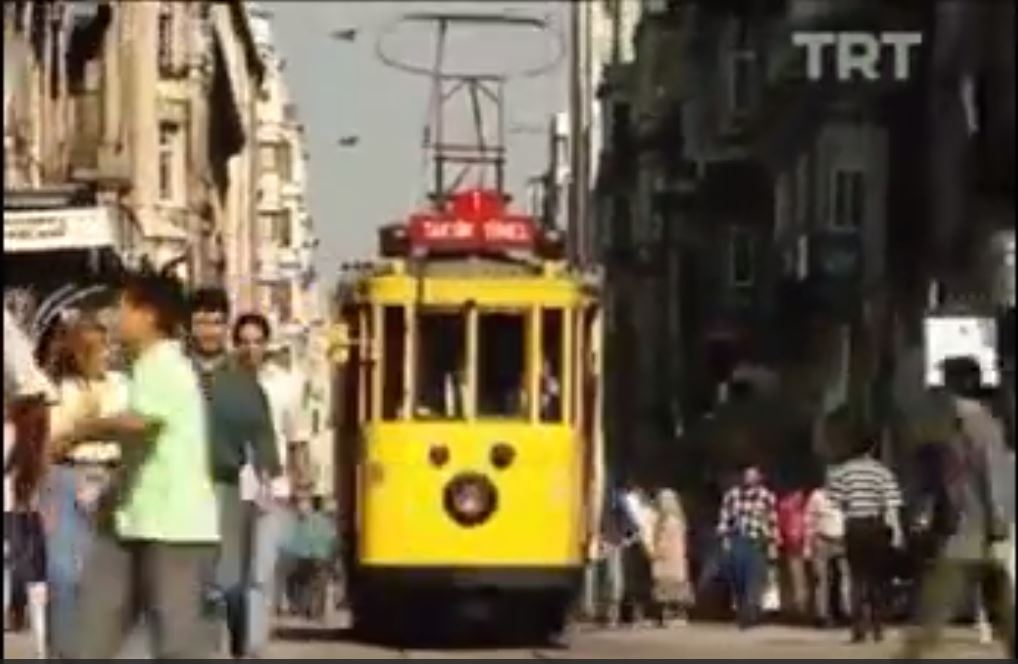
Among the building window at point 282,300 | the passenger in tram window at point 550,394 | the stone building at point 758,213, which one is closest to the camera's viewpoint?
the passenger in tram window at point 550,394

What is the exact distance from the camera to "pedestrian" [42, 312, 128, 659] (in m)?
15.2

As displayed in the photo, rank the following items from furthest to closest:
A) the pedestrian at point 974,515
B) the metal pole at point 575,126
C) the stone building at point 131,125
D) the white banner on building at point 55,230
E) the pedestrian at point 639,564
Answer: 1. the metal pole at point 575,126
2. the stone building at point 131,125
3. the white banner on building at point 55,230
4. the pedestrian at point 639,564
5. the pedestrian at point 974,515

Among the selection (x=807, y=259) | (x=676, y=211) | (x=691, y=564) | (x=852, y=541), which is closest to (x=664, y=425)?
(x=676, y=211)

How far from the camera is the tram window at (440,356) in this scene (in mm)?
22688

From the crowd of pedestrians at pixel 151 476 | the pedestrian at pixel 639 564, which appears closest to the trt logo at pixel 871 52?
the pedestrian at pixel 639 564

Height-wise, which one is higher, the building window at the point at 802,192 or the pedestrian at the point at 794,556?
the building window at the point at 802,192

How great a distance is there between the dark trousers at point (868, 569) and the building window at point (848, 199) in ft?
117

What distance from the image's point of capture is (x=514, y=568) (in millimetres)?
22391

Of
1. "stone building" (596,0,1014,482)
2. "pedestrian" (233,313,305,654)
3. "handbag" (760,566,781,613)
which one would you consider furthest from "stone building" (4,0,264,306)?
"pedestrian" (233,313,305,654)

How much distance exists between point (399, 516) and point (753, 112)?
47.1 m

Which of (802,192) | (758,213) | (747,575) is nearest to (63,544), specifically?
(747,575)

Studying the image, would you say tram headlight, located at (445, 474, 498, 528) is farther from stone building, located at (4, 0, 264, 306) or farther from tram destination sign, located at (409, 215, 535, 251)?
stone building, located at (4, 0, 264, 306)

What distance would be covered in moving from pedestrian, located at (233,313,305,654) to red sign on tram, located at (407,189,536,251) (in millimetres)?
3346

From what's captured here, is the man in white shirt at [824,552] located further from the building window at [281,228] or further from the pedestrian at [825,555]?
the building window at [281,228]
